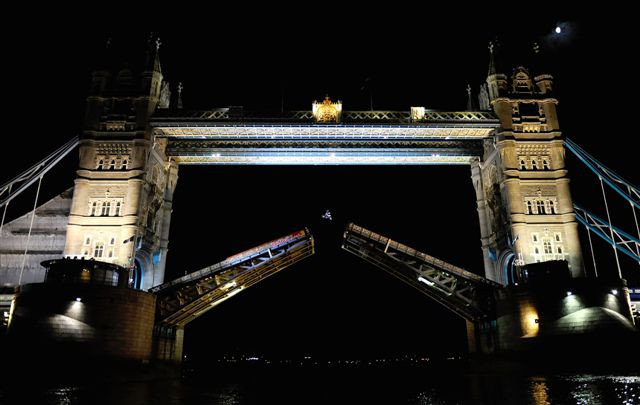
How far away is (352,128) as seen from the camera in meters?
36.9

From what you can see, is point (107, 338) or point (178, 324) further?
point (178, 324)

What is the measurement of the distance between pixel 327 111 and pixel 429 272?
14.7 m

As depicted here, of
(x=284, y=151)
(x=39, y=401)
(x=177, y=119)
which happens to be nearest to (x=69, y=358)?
(x=39, y=401)

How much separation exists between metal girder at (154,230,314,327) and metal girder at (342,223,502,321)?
391 cm

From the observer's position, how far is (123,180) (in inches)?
1390

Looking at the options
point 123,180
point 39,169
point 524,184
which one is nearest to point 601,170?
point 524,184

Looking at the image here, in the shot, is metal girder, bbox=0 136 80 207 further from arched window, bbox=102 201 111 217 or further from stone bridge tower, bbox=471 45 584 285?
stone bridge tower, bbox=471 45 584 285

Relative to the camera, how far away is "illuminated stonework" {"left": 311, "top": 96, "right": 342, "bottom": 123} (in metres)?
36.7

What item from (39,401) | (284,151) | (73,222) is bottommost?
(39,401)

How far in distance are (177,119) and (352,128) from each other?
14.0 meters

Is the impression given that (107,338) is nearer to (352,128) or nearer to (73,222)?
(73,222)

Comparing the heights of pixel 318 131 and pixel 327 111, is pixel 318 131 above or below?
below

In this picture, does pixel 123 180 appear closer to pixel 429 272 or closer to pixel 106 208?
pixel 106 208

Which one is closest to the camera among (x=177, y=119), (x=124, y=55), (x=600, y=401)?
(x=600, y=401)
